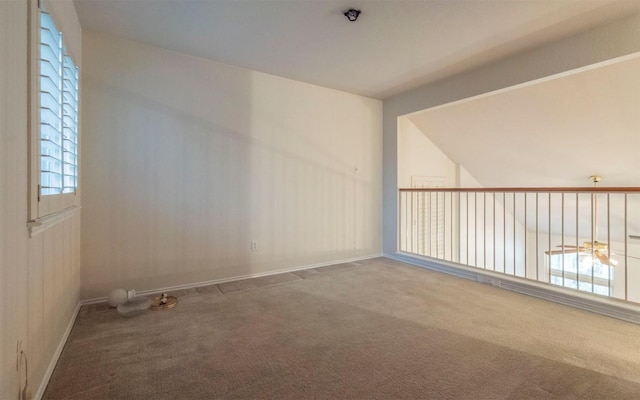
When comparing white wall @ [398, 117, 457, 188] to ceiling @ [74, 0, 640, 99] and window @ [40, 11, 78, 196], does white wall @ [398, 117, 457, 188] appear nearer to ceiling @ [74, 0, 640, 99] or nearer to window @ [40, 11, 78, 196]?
ceiling @ [74, 0, 640, 99]

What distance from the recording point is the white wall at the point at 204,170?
2762 mm

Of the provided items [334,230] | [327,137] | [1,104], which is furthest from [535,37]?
[1,104]

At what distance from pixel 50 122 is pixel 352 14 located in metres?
2.16

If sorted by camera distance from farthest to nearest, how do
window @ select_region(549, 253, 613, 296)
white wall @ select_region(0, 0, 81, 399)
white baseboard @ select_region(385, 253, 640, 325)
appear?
1. window @ select_region(549, 253, 613, 296)
2. white baseboard @ select_region(385, 253, 640, 325)
3. white wall @ select_region(0, 0, 81, 399)

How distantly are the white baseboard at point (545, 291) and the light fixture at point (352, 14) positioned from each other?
2984 mm

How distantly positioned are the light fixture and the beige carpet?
96.5 inches

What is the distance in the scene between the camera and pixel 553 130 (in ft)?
12.6

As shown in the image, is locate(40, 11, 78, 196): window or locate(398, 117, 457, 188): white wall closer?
locate(40, 11, 78, 196): window

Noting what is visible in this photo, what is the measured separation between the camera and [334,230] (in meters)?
4.28

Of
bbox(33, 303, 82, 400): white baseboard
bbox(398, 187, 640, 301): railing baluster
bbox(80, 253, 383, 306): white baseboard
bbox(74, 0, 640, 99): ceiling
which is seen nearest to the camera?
bbox(33, 303, 82, 400): white baseboard

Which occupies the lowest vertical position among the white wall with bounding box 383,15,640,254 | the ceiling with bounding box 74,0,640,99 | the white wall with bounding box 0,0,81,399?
the white wall with bounding box 0,0,81,399

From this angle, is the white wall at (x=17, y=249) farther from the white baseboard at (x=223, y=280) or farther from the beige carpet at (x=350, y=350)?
the white baseboard at (x=223, y=280)

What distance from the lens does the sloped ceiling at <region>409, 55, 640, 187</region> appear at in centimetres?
315

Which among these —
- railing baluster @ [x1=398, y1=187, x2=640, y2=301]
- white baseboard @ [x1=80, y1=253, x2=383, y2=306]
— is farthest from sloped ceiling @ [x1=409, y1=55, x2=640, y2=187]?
white baseboard @ [x1=80, y1=253, x2=383, y2=306]
